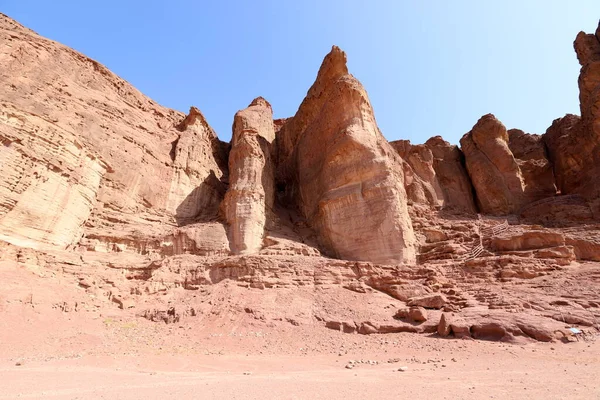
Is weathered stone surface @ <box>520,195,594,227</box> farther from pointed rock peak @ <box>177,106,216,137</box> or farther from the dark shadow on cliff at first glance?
pointed rock peak @ <box>177,106,216,137</box>

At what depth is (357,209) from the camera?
21.8m

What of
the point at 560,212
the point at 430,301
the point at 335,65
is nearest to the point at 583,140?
the point at 560,212

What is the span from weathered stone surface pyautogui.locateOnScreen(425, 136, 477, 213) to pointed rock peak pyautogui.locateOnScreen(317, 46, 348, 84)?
1606cm

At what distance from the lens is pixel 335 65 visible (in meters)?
31.2

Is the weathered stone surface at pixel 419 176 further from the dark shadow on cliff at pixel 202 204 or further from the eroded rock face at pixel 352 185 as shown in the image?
the dark shadow on cliff at pixel 202 204

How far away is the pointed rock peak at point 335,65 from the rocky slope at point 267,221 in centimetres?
20

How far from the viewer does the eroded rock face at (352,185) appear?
67.8 feet

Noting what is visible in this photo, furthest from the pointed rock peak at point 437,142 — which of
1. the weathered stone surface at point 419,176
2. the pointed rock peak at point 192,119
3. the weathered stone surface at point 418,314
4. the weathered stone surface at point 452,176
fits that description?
the weathered stone surface at point 418,314

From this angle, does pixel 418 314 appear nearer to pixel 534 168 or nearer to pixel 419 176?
pixel 419 176

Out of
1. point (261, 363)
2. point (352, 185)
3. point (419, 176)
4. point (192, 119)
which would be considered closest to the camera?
point (261, 363)

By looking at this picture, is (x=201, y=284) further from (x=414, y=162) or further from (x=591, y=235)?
(x=414, y=162)

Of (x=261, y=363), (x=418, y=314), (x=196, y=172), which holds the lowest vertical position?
(x=261, y=363)

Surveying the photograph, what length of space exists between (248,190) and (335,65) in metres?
16.2

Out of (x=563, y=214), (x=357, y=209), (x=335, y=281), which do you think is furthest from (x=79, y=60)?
(x=563, y=214)
